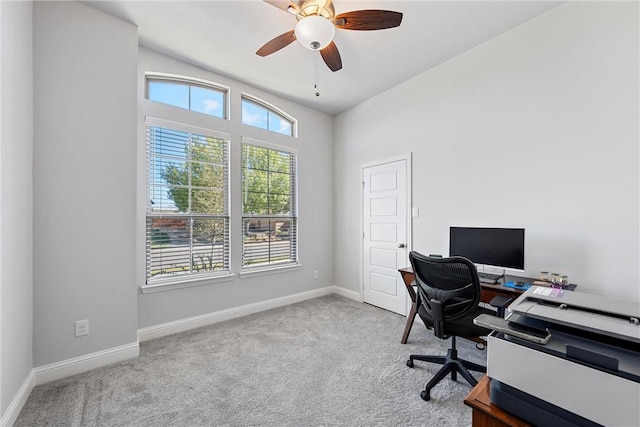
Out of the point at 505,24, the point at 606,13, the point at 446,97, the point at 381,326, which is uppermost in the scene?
the point at 505,24

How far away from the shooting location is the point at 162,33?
103 inches

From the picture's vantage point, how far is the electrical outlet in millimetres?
2238

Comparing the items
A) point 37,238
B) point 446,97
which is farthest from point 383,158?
point 37,238

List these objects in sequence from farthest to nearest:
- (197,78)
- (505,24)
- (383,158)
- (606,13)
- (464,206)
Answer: (383,158), (197,78), (464,206), (505,24), (606,13)

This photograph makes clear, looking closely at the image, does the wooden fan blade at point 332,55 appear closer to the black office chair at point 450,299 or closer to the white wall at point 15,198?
the black office chair at point 450,299

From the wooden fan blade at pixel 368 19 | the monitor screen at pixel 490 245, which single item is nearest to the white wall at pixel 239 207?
the wooden fan blade at pixel 368 19

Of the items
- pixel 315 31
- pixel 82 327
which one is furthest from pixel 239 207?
pixel 315 31

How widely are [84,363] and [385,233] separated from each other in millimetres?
3398

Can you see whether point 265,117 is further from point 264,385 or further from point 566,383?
point 566,383

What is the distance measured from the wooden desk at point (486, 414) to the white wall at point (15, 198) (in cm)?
245

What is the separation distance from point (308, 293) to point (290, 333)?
1.22 metres

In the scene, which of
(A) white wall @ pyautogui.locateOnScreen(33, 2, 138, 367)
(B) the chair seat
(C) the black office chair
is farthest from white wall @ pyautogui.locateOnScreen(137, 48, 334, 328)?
(B) the chair seat

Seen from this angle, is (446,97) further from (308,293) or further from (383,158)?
(308,293)

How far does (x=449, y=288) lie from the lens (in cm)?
193
